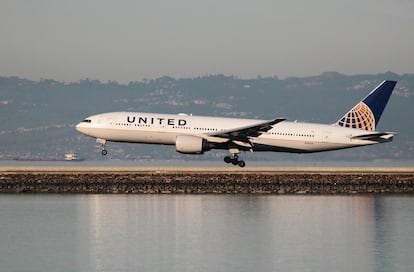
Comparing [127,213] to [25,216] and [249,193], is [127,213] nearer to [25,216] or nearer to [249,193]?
[25,216]

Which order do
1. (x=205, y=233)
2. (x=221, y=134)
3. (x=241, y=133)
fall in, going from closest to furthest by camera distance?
(x=205, y=233) → (x=221, y=134) → (x=241, y=133)

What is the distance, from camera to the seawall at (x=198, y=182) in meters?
72.4

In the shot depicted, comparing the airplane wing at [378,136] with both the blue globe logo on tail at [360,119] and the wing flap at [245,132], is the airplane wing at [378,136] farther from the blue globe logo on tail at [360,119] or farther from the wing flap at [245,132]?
the wing flap at [245,132]

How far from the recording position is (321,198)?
70375mm

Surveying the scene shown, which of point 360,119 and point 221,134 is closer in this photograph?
point 221,134

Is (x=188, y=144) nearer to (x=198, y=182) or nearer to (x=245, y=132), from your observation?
(x=198, y=182)

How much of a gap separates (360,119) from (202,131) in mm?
13486

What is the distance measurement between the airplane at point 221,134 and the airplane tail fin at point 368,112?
6.34 ft

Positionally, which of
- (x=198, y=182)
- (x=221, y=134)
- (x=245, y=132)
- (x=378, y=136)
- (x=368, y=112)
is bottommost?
(x=198, y=182)

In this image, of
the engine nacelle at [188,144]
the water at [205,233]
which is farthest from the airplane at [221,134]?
the water at [205,233]

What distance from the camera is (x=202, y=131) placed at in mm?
78250

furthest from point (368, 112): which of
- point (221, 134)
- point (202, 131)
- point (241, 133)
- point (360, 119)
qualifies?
point (202, 131)

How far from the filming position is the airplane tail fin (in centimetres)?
8344

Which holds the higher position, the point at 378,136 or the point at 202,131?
the point at 202,131
